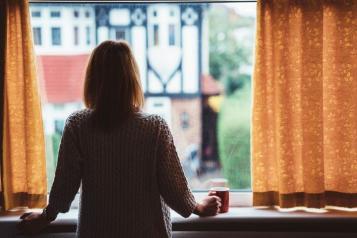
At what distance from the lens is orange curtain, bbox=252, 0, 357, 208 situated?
194cm

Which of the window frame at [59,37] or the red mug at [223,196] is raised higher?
the window frame at [59,37]

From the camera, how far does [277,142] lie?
1.98 meters

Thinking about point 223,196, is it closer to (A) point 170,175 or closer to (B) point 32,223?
(A) point 170,175

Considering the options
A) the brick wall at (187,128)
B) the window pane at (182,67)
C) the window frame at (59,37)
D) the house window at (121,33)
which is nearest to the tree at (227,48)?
the window pane at (182,67)

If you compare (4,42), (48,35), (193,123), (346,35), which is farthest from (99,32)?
(346,35)

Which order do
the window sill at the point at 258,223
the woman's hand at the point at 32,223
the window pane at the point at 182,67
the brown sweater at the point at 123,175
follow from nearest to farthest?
the brown sweater at the point at 123,175, the woman's hand at the point at 32,223, the window sill at the point at 258,223, the window pane at the point at 182,67

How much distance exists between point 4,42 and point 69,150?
774mm

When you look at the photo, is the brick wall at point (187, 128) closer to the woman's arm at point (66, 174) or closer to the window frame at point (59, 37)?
the window frame at point (59, 37)

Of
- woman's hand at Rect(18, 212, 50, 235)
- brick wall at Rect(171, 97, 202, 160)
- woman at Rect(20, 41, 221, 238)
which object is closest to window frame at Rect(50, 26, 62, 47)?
brick wall at Rect(171, 97, 202, 160)

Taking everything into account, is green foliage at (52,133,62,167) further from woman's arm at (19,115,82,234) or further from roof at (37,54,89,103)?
woman's arm at (19,115,82,234)

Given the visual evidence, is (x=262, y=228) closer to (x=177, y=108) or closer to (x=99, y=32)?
(x=177, y=108)

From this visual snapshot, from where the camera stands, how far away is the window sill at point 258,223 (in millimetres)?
1890

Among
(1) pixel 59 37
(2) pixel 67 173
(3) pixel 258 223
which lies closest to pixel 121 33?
(1) pixel 59 37

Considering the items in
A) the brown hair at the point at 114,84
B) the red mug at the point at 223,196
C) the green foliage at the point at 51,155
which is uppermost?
the brown hair at the point at 114,84
